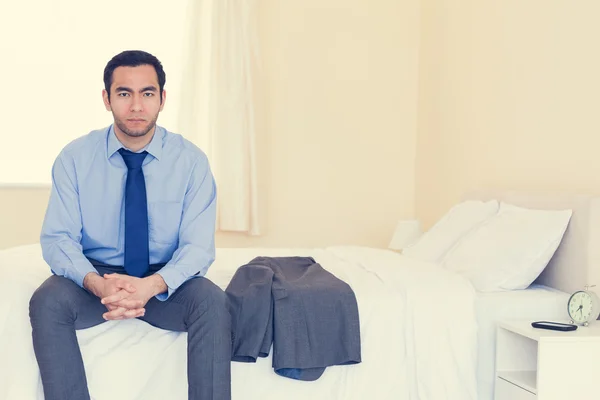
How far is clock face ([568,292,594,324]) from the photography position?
105 inches

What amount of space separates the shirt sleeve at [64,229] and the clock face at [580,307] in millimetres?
1668

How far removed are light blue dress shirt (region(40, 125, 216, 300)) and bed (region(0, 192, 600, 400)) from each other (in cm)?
23

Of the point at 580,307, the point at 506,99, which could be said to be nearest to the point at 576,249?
the point at 580,307

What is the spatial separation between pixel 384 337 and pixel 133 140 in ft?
3.58

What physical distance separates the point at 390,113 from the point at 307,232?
40.4 inches

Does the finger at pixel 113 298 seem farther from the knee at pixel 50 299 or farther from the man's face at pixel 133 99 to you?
the man's face at pixel 133 99

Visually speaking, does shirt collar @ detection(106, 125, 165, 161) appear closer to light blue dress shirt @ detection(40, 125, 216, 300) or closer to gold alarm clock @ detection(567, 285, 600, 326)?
light blue dress shirt @ detection(40, 125, 216, 300)

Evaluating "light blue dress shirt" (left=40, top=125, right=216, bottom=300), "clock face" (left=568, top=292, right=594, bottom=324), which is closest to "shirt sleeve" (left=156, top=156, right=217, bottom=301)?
"light blue dress shirt" (left=40, top=125, right=216, bottom=300)

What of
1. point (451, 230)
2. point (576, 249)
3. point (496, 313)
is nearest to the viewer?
point (496, 313)

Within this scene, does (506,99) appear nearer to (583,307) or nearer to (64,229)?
(583,307)

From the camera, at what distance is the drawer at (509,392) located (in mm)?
2535

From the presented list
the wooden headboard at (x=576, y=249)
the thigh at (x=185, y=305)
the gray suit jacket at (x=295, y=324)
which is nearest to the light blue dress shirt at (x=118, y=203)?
the thigh at (x=185, y=305)

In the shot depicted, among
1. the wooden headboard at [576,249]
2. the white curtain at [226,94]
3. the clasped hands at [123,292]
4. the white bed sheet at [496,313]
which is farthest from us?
the white curtain at [226,94]

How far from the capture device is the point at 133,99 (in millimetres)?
Answer: 2508
